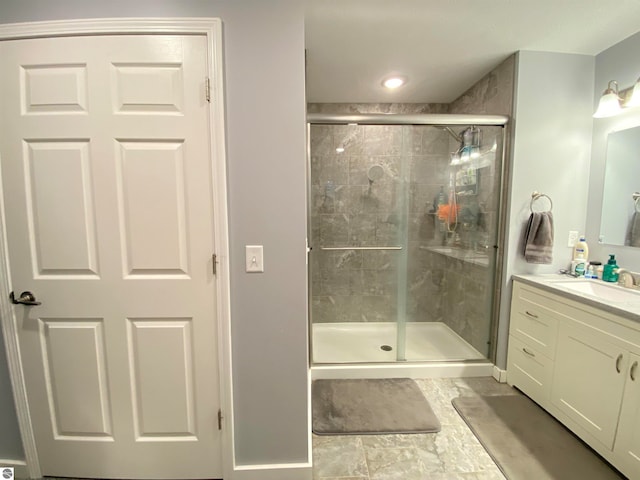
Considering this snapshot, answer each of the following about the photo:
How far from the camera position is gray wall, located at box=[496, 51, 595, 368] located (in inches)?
68.2

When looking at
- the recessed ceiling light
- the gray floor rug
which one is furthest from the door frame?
the recessed ceiling light

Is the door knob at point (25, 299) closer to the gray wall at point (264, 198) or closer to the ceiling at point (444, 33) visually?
the gray wall at point (264, 198)

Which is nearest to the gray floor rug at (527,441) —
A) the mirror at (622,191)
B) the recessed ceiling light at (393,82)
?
the mirror at (622,191)

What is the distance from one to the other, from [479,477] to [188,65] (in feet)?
7.78

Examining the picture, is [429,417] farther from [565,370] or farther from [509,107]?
[509,107]

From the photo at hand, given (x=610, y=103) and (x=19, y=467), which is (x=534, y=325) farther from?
(x=19, y=467)

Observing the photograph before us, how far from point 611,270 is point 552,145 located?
0.94 metres

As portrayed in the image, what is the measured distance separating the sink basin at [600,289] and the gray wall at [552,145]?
0.61ft

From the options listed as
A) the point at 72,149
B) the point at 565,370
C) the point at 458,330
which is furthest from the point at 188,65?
the point at 458,330

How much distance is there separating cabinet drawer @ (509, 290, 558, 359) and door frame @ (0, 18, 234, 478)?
1942 mm

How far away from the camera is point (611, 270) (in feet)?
5.33

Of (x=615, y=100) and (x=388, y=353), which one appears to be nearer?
(x=615, y=100)

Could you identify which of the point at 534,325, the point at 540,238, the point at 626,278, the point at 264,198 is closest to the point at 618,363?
the point at 534,325

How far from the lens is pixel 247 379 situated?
3.82ft
